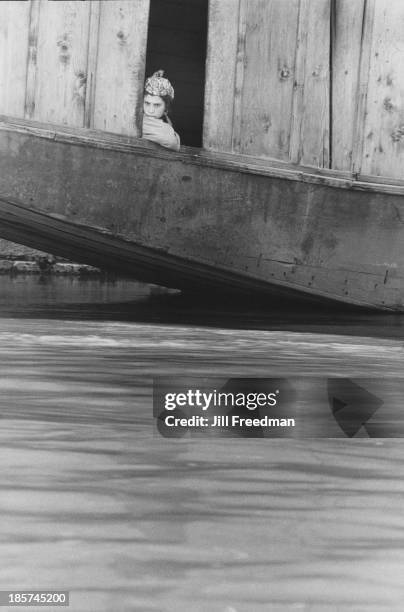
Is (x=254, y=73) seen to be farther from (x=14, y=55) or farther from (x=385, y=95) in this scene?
(x=14, y=55)

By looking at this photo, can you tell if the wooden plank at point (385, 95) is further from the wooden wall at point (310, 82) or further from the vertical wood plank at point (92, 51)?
the vertical wood plank at point (92, 51)

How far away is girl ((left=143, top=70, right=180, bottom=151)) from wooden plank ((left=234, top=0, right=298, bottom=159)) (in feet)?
1.58

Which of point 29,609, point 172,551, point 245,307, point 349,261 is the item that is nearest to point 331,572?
point 172,551

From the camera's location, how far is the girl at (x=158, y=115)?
8.30 m

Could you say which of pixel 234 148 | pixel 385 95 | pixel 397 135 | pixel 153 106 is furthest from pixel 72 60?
pixel 397 135

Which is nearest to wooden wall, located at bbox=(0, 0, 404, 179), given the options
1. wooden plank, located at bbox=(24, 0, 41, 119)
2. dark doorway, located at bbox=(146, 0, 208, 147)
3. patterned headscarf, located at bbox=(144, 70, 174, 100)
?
wooden plank, located at bbox=(24, 0, 41, 119)

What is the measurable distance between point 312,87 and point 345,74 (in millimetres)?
288

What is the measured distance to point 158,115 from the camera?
8406 millimetres

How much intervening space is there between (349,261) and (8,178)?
8.42ft

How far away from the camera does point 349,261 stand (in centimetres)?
878

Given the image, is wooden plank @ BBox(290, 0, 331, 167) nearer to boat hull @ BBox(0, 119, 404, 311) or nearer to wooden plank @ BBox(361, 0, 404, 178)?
boat hull @ BBox(0, 119, 404, 311)

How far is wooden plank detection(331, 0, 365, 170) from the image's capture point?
862 cm

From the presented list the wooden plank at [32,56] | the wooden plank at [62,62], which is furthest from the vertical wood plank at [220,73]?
the wooden plank at [32,56]

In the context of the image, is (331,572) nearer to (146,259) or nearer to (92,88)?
(92,88)
